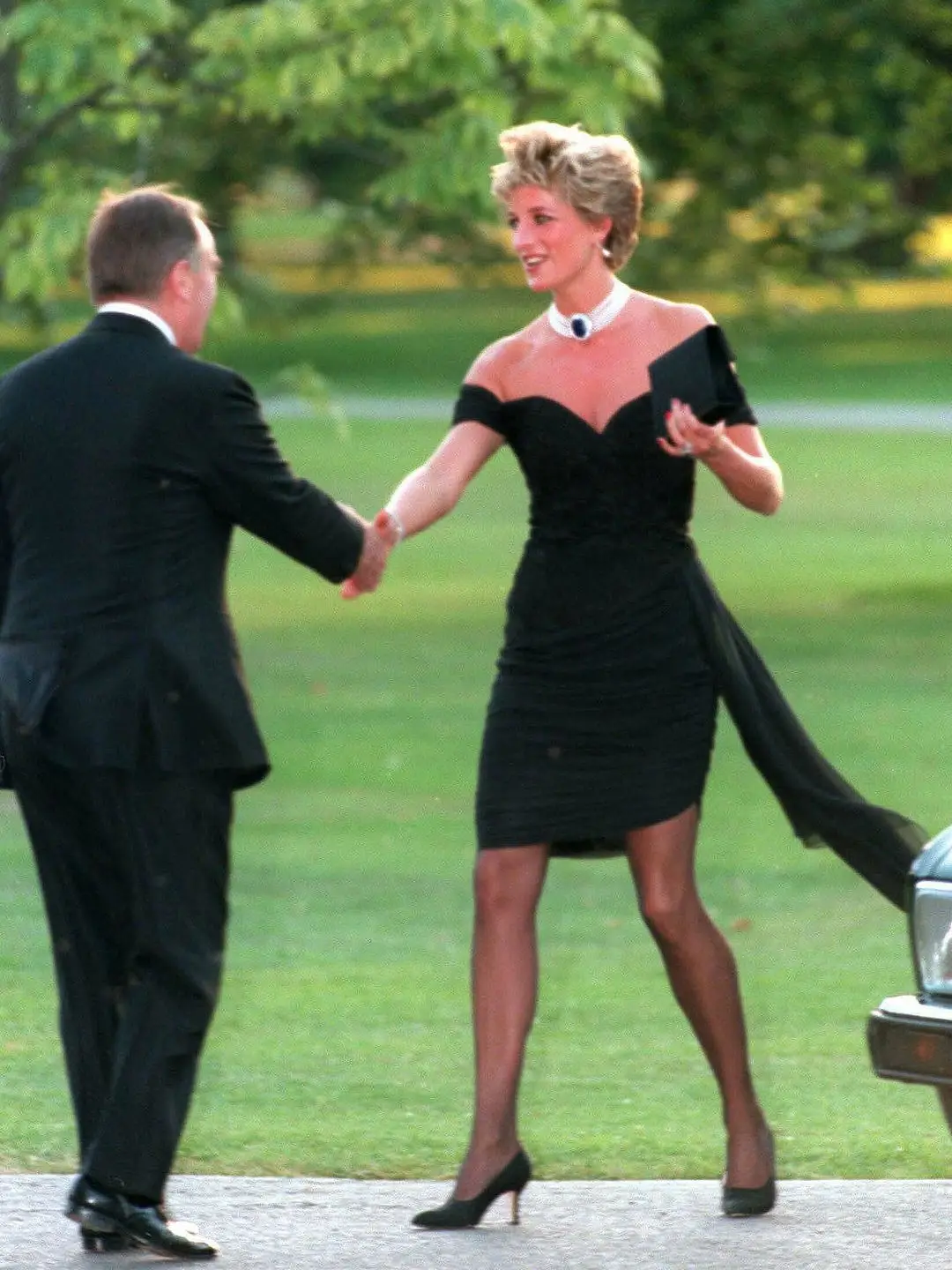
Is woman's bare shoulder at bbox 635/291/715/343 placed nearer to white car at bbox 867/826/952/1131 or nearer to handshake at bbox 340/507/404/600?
handshake at bbox 340/507/404/600

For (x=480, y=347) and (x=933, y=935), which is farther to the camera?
(x=480, y=347)

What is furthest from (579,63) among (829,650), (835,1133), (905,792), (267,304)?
(835,1133)

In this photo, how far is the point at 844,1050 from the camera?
7418 millimetres

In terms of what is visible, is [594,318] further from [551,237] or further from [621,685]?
[621,685]

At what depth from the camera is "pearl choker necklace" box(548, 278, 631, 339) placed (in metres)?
5.87

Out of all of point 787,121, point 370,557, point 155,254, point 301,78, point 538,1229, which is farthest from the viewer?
point 787,121

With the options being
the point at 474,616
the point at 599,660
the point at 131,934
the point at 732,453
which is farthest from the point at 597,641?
the point at 474,616

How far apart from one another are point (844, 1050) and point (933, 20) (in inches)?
494

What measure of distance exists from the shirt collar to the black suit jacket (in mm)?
37

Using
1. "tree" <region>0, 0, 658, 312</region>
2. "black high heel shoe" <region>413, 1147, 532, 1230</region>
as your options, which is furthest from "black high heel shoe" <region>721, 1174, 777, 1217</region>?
"tree" <region>0, 0, 658, 312</region>

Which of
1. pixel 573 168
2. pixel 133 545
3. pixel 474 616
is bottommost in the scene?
pixel 133 545

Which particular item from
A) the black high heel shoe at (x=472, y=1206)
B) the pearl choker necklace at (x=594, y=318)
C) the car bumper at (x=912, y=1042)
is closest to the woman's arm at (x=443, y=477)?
the pearl choker necklace at (x=594, y=318)

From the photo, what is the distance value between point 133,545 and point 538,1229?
1.39 metres

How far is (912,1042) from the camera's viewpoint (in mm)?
4871
